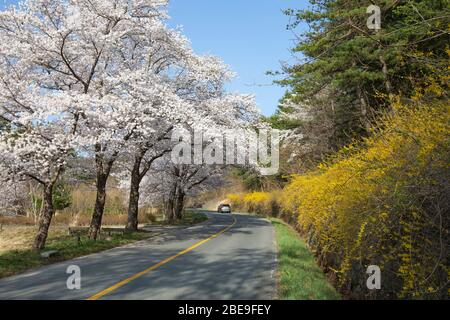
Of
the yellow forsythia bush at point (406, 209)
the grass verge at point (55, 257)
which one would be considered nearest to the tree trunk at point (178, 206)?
the grass verge at point (55, 257)

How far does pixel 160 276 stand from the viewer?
1010cm

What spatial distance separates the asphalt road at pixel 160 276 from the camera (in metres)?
8.23

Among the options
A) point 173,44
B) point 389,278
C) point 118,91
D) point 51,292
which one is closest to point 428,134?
point 389,278

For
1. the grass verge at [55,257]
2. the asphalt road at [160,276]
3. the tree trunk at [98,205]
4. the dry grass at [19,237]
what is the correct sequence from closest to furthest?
the asphalt road at [160,276], the grass verge at [55,257], the dry grass at [19,237], the tree trunk at [98,205]

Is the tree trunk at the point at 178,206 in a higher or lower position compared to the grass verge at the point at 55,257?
higher

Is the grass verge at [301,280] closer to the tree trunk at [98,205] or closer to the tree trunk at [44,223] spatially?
the tree trunk at [98,205]

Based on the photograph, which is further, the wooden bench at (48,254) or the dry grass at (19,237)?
the dry grass at (19,237)

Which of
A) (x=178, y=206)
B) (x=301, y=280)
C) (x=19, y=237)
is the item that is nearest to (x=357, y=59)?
(x=301, y=280)

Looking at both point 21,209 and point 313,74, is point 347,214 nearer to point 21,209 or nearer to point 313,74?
point 313,74

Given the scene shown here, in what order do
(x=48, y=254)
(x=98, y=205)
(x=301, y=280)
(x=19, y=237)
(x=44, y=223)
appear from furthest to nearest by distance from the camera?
1. (x=19, y=237)
2. (x=98, y=205)
3. (x=44, y=223)
4. (x=48, y=254)
5. (x=301, y=280)

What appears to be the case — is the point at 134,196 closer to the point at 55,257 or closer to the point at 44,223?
the point at 44,223

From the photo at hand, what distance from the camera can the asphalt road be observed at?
823 centimetres

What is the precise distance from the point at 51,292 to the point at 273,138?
18680mm

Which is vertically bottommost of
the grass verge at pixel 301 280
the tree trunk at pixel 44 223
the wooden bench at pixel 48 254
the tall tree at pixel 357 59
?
the grass verge at pixel 301 280
